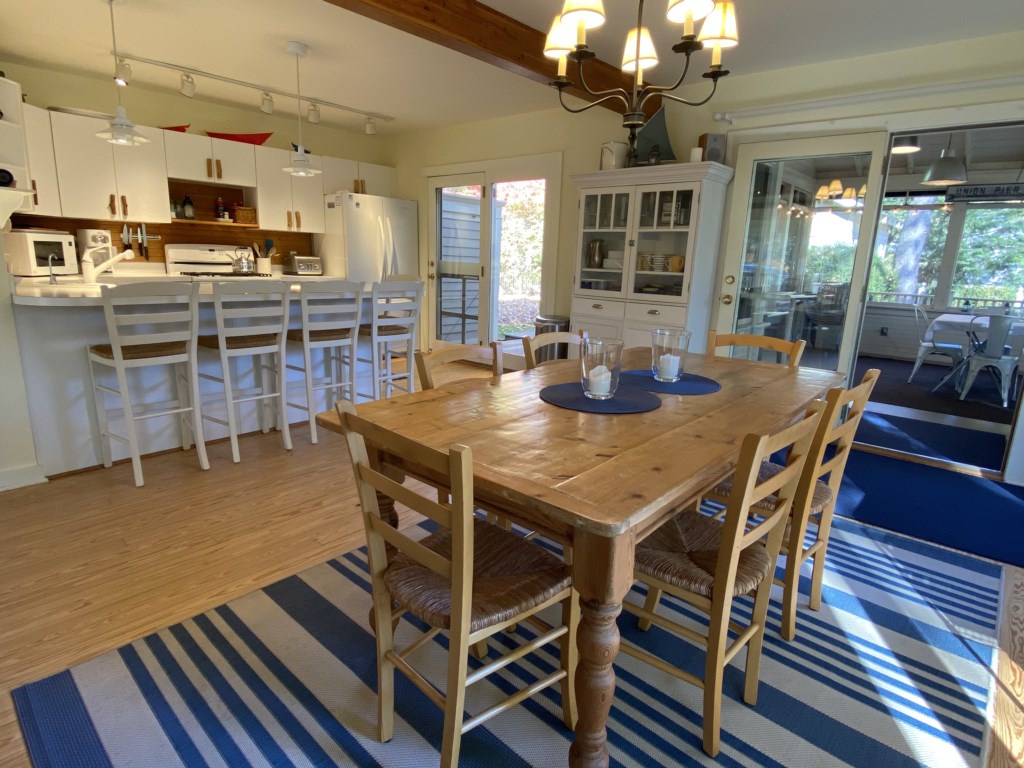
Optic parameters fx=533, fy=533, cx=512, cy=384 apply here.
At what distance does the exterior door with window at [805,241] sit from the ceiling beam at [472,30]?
1420 millimetres

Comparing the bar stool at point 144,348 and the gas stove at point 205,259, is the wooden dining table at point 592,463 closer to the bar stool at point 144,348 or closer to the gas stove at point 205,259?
the bar stool at point 144,348

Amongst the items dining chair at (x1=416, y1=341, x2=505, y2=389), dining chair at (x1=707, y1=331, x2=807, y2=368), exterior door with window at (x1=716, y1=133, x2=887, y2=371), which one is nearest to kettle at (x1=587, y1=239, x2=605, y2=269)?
exterior door with window at (x1=716, y1=133, x2=887, y2=371)

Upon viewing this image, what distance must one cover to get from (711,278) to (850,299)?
902mm

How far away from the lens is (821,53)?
10.8 feet

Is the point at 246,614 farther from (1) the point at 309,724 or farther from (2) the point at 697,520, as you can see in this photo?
(2) the point at 697,520

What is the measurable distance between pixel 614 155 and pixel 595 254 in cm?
75

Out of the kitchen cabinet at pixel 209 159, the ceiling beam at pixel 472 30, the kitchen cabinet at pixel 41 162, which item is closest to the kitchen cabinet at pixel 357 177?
the kitchen cabinet at pixel 209 159

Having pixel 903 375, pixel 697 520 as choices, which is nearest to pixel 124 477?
pixel 697 520

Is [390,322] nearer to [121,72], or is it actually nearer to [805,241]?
[121,72]

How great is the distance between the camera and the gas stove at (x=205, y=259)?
485 cm

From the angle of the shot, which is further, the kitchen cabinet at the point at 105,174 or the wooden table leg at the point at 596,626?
the kitchen cabinet at the point at 105,174

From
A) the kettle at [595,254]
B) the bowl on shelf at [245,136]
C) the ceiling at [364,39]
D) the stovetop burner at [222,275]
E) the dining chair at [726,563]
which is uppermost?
the ceiling at [364,39]

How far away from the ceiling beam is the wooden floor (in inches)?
92.0

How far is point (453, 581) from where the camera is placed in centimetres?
108
